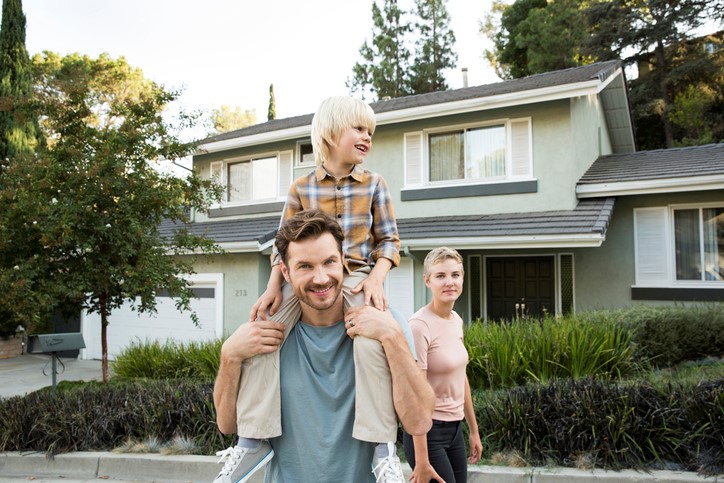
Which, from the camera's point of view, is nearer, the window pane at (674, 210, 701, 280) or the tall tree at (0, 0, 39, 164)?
the window pane at (674, 210, 701, 280)

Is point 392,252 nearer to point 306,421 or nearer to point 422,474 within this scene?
point 306,421

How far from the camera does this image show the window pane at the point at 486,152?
39.5 ft

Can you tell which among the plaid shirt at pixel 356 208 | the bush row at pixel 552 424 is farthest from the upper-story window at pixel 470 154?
the plaid shirt at pixel 356 208

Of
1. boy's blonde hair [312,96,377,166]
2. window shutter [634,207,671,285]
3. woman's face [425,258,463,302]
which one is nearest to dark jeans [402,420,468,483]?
A: woman's face [425,258,463,302]

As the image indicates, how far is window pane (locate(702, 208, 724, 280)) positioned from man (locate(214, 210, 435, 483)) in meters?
11.7

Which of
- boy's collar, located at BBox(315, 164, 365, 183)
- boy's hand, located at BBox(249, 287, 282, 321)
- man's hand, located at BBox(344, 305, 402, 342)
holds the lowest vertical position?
man's hand, located at BBox(344, 305, 402, 342)

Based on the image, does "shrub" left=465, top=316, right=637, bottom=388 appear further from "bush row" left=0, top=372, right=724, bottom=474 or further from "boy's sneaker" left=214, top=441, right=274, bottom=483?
"boy's sneaker" left=214, top=441, right=274, bottom=483

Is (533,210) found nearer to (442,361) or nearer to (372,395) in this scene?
(442,361)

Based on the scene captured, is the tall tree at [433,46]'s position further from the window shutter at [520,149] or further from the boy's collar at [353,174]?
the boy's collar at [353,174]

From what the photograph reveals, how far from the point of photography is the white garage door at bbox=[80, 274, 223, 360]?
13023 mm

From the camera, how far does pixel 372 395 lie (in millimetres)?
1771

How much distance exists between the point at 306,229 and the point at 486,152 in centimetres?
1095

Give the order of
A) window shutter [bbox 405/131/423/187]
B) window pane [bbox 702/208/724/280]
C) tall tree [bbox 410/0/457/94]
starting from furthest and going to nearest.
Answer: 1. tall tree [bbox 410/0/457/94]
2. window shutter [bbox 405/131/423/187]
3. window pane [bbox 702/208/724/280]

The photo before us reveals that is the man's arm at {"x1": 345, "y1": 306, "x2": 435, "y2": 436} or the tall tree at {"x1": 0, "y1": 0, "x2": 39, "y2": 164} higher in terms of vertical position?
the tall tree at {"x1": 0, "y1": 0, "x2": 39, "y2": 164}
